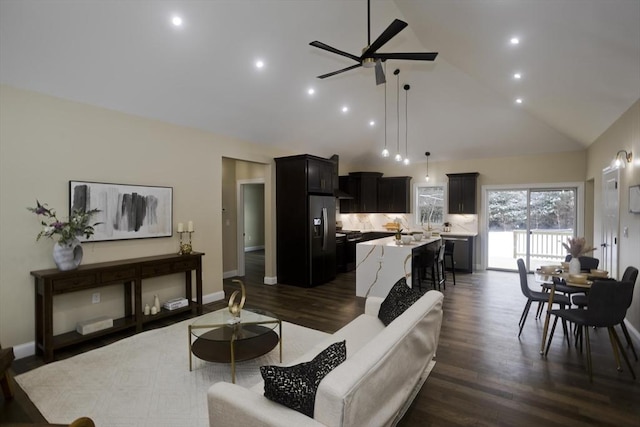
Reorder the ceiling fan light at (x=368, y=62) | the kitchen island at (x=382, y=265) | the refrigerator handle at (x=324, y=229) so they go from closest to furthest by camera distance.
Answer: the ceiling fan light at (x=368, y=62)
the kitchen island at (x=382, y=265)
the refrigerator handle at (x=324, y=229)

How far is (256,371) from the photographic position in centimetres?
312

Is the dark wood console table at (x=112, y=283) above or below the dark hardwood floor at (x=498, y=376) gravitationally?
above

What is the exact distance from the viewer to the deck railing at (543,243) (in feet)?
24.4

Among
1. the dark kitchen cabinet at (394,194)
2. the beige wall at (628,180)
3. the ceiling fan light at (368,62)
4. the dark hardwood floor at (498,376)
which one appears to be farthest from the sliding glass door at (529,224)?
the ceiling fan light at (368,62)

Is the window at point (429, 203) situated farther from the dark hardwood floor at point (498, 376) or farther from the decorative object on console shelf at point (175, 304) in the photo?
the decorative object on console shelf at point (175, 304)

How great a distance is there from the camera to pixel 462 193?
812cm

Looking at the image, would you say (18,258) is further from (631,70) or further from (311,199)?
(631,70)

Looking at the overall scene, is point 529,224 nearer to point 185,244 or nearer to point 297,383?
point 185,244

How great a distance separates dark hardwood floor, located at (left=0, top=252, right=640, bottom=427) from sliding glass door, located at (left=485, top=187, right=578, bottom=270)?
10.2ft

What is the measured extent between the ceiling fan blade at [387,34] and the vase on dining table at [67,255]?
379 centimetres

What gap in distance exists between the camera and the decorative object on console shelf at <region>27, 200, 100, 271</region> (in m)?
3.42

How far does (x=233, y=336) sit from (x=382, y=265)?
3.20m

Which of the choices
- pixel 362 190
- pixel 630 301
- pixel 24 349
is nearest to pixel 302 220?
pixel 362 190

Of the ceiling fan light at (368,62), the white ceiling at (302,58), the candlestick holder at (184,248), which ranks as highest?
the white ceiling at (302,58)
